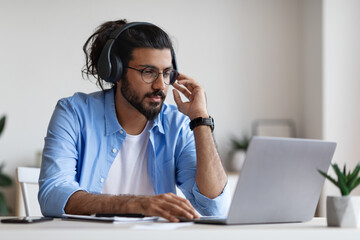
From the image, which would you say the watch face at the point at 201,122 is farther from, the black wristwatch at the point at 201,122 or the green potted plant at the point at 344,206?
the green potted plant at the point at 344,206

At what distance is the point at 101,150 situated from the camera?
1861 millimetres

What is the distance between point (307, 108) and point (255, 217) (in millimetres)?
3426

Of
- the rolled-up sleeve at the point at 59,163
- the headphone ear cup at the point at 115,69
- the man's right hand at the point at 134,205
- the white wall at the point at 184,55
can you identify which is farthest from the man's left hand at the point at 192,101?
the white wall at the point at 184,55

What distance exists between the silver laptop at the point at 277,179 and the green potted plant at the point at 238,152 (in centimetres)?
299

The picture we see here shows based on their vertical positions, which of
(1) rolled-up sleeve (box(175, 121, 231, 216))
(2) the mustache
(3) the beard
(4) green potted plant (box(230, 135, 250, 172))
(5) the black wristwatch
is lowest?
(4) green potted plant (box(230, 135, 250, 172))

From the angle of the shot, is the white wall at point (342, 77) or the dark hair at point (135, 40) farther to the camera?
the white wall at point (342, 77)

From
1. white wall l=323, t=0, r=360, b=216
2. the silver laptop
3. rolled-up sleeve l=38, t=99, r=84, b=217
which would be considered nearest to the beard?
rolled-up sleeve l=38, t=99, r=84, b=217

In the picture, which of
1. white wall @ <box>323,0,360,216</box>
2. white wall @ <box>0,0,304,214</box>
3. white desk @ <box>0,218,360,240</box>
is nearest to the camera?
white desk @ <box>0,218,360,240</box>

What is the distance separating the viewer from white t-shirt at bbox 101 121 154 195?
6.34 ft

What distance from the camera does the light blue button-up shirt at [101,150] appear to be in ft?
5.56

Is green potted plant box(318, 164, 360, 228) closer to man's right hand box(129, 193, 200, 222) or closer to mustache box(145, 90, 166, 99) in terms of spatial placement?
man's right hand box(129, 193, 200, 222)

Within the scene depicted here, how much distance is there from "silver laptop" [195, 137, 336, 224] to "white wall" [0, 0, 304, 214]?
10.1 ft

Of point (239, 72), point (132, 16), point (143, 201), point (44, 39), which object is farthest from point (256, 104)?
point (143, 201)

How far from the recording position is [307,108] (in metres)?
4.48
